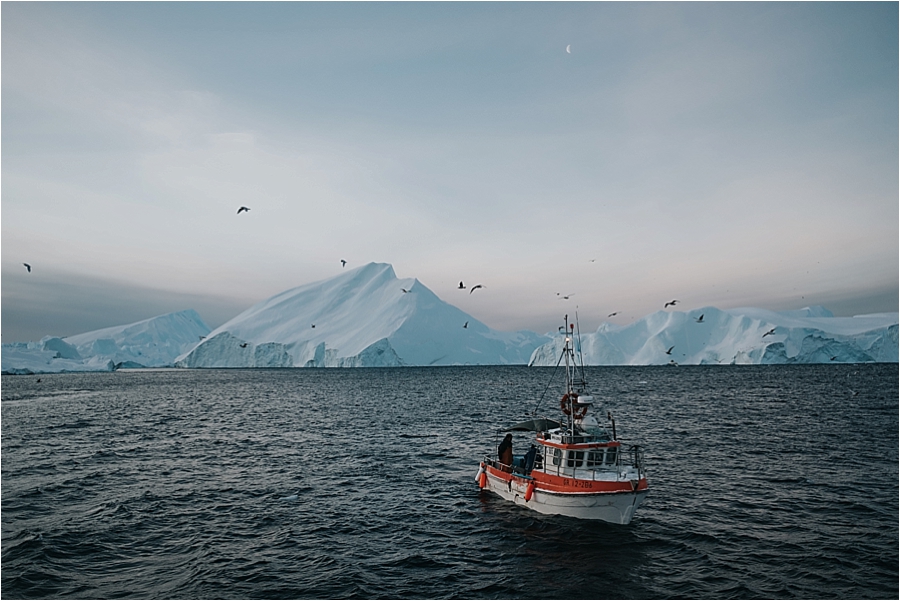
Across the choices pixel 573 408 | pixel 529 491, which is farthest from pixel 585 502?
pixel 573 408

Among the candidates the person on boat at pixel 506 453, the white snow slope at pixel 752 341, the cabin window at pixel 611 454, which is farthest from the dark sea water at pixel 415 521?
the white snow slope at pixel 752 341

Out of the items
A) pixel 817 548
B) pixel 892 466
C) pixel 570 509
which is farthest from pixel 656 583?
pixel 892 466

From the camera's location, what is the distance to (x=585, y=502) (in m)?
21.2

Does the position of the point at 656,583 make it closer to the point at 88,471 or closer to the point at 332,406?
the point at 88,471

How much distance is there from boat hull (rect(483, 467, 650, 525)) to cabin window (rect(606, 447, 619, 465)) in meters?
1.83

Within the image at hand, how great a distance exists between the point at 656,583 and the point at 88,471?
34602 mm

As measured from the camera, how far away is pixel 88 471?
32.6m

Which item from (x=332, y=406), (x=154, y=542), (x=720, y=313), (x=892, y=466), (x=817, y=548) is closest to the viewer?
(x=817, y=548)

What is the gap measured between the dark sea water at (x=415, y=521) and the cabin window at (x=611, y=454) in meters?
2.70

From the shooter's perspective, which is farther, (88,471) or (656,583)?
(88,471)

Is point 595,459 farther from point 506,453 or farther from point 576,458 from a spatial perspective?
point 506,453

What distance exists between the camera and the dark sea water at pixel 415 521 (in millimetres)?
16766

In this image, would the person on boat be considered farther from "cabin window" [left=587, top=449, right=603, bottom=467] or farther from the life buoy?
"cabin window" [left=587, top=449, right=603, bottom=467]

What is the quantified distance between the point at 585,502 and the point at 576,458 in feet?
6.06
